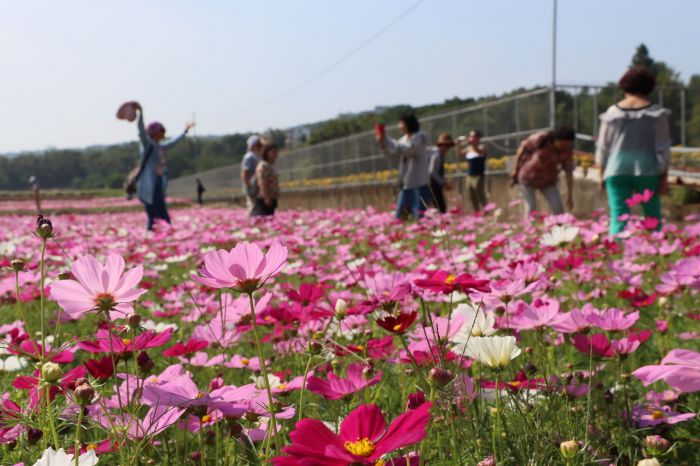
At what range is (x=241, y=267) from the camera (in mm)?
731

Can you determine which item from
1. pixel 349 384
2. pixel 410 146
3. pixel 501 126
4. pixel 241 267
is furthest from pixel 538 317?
pixel 501 126

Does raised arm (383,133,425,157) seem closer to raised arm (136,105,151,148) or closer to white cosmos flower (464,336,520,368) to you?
raised arm (136,105,151,148)

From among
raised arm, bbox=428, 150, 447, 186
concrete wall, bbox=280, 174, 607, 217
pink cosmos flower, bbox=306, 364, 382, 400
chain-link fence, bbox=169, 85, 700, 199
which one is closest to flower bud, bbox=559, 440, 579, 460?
pink cosmos flower, bbox=306, 364, 382, 400

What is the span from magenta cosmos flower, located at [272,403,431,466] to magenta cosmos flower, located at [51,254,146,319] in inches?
12.1

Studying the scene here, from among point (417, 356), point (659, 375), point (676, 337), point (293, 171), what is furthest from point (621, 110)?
point (293, 171)

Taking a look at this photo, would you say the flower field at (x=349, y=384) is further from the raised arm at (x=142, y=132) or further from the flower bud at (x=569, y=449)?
the raised arm at (x=142, y=132)

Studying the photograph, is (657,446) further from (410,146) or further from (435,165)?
(435,165)

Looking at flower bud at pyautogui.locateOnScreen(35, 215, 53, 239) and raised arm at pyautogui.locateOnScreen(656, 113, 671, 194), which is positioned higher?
raised arm at pyautogui.locateOnScreen(656, 113, 671, 194)

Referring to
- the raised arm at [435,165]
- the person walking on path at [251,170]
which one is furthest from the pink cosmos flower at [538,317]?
the raised arm at [435,165]

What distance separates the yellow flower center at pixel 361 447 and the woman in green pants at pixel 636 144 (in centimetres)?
399

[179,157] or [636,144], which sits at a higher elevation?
[179,157]

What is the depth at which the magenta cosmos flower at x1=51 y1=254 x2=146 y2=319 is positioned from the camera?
2.50 ft

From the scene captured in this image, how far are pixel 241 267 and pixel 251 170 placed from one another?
272 inches

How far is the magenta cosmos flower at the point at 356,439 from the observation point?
514 millimetres
